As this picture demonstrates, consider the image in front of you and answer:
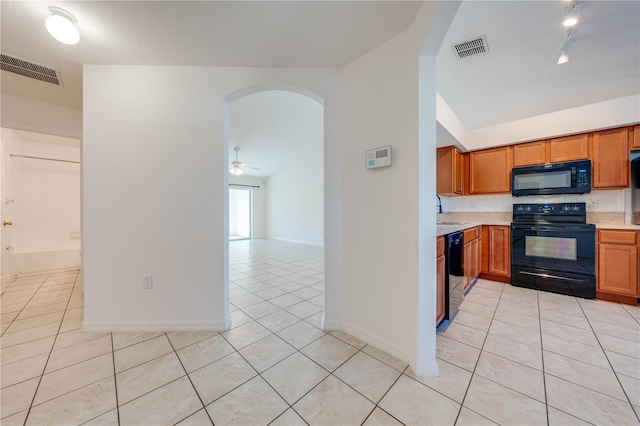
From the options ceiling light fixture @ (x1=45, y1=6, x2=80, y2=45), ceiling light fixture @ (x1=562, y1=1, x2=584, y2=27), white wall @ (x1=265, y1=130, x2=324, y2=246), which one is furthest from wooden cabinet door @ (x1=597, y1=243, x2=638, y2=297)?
ceiling light fixture @ (x1=45, y1=6, x2=80, y2=45)

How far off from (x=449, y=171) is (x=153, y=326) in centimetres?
417

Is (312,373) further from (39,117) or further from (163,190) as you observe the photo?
(39,117)

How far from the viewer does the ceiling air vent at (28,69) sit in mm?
1957

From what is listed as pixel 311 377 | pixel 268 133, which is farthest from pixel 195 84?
pixel 268 133

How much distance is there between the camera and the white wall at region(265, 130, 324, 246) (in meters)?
6.71

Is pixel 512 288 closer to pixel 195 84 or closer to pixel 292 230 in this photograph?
pixel 195 84

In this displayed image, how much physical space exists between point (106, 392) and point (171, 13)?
2405 millimetres

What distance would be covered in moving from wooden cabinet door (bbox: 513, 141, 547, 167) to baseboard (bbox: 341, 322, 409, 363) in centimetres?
338

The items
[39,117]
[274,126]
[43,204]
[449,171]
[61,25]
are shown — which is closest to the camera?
[61,25]

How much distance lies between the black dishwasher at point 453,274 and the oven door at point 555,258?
1495 millimetres

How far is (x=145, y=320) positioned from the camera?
6.70 ft

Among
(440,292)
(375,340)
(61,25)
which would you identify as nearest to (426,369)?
(375,340)

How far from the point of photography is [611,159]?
8.99 ft

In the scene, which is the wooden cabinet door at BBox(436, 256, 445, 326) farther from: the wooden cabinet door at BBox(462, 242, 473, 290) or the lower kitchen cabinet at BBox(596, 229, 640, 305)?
the lower kitchen cabinet at BBox(596, 229, 640, 305)
